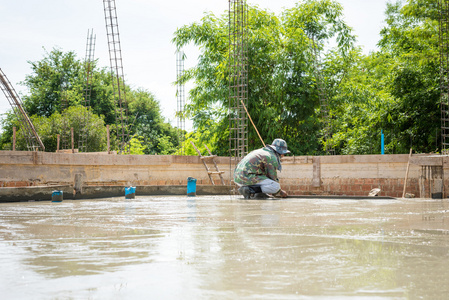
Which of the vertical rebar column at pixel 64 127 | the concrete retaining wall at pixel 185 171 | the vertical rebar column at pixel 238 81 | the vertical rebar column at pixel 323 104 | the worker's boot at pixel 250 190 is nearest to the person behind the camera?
the worker's boot at pixel 250 190

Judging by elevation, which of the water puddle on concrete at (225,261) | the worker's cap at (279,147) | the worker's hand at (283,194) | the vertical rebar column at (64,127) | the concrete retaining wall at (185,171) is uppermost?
the vertical rebar column at (64,127)

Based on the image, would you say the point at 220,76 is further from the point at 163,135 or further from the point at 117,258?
the point at 163,135

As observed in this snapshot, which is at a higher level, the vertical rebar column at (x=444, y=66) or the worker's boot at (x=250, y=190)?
the vertical rebar column at (x=444, y=66)

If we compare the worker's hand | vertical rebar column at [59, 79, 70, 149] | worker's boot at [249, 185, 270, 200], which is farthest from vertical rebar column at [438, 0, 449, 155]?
vertical rebar column at [59, 79, 70, 149]

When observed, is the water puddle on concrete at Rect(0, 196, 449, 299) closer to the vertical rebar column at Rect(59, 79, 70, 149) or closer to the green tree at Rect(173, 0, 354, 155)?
the green tree at Rect(173, 0, 354, 155)

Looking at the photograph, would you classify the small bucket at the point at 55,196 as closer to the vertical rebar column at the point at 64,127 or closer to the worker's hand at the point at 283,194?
the worker's hand at the point at 283,194

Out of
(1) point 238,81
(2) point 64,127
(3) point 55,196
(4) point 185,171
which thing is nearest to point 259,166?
(3) point 55,196

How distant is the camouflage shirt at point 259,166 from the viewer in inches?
523

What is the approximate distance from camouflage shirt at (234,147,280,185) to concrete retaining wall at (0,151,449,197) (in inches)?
149

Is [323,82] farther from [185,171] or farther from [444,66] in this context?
[185,171]

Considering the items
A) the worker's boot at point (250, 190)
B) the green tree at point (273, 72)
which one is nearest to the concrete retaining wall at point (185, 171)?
the worker's boot at point (250, 190)

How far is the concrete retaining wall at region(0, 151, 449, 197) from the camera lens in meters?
14.5

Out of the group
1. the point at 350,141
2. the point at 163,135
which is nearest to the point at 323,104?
the point at 350,141

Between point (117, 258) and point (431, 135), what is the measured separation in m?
19.4
